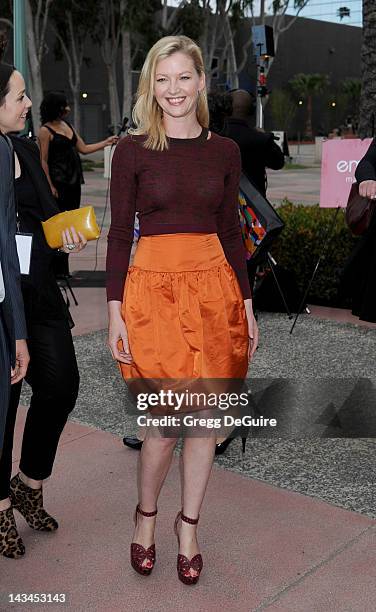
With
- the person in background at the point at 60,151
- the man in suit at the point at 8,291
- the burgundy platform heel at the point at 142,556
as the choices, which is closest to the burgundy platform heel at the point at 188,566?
the burgundy platform heel at the point at 142,556

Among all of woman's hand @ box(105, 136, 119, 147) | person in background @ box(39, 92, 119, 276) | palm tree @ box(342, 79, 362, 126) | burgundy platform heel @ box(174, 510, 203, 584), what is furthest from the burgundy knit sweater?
palm tree @ box(342, 79, 362, 126)

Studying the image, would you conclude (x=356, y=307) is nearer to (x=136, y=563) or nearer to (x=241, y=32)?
(x=136, y=563)

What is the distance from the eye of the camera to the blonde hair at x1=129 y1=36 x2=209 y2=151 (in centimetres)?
275

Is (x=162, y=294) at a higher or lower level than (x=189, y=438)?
higher

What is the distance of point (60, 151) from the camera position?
7848 millimetres

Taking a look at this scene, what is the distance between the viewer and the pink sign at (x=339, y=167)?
22.6 feet

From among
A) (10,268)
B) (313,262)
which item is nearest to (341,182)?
(313,262)

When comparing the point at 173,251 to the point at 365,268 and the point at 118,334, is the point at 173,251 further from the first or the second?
the point at 365,268

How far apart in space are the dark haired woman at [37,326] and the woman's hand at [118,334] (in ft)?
1.00

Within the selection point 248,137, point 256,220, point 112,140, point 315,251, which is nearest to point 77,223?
point 256,220

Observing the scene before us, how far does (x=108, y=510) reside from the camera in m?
3.56

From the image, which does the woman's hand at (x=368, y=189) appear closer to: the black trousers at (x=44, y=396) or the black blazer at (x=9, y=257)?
the black trousers at (x=44, y=396)

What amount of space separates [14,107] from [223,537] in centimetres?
197

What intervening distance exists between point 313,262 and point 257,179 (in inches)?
88.4
